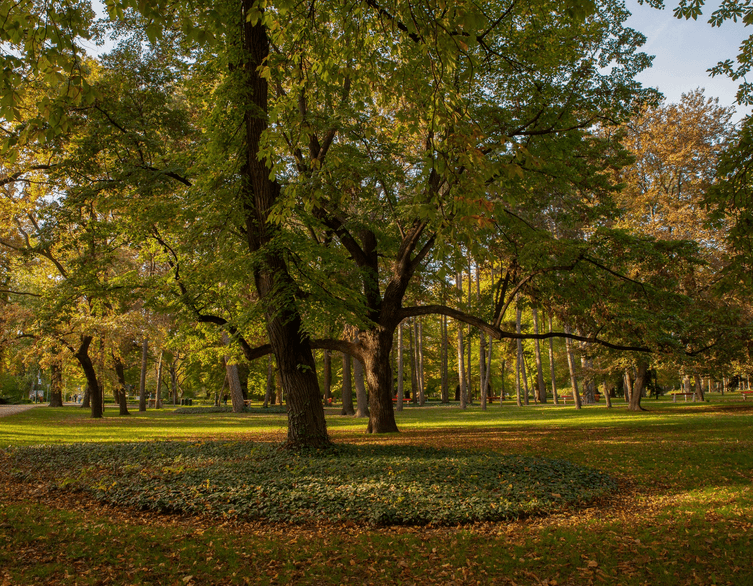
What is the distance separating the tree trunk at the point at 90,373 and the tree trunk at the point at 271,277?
59.3ft

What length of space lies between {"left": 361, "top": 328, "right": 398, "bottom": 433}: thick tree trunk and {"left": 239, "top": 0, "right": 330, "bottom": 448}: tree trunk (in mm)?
4594

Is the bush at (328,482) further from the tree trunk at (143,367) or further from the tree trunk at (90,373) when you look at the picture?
the tree trunk at (143,367)

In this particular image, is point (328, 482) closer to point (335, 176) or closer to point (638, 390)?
point (335, 176)

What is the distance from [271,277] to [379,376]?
5957mm

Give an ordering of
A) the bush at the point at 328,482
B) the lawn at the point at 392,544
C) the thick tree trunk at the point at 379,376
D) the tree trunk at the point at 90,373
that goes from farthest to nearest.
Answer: the tree trunk at the point at 90,373
the thick tree trunk at the point at 379,376
the bush at the point at 328,482
the lawn at the point at 392,544

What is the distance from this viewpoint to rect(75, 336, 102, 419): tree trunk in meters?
24.5

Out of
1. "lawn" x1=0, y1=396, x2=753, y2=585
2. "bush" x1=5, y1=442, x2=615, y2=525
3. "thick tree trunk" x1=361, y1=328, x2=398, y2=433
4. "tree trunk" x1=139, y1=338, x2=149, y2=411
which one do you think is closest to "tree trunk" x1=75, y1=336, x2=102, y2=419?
"tree trunk" x1=139, y1=338, x2=149, y2=411

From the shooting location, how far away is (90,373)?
2498 cm

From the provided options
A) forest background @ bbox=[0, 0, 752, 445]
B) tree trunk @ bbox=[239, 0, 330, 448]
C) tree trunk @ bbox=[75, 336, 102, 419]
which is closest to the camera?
forest background @ bbox=[0, 0, 752, 445]

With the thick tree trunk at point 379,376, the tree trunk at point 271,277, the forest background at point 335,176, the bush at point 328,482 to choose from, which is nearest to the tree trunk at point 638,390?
the forest background at point 335,176

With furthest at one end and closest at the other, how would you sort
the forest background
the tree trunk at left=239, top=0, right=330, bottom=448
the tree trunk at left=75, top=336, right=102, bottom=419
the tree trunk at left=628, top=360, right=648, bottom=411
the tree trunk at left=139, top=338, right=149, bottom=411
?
the tree trunk at left=139, top=338, right=149, bottom=411 → the tree trunk at left=628, top=360, right=648, bottom=411 → the tree trunk at left=75, top=336, right=102, bottom=419 → the tree trunk at left=239, top=0, right=330, bottom=448 → the forest background

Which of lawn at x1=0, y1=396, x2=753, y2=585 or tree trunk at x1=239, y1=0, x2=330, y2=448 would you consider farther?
tree trunk at x1=239, y1=0, x2=330, y2=448

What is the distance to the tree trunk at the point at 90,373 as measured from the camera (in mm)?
24538

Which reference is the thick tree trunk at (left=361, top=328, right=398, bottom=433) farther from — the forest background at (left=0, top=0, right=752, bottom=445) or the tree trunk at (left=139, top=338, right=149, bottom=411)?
the tree trunk at (left=139, top=338, right=149, bottom=411)
